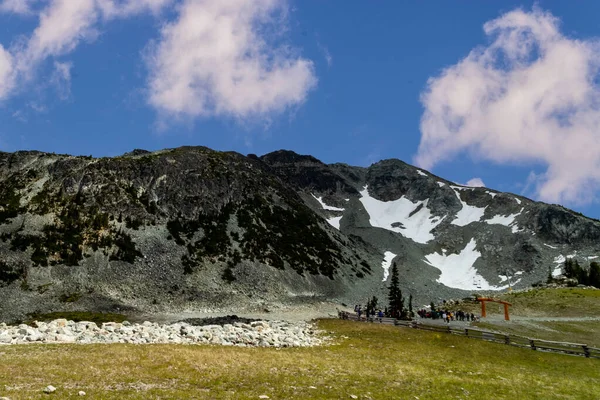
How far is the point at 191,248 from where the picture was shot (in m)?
110

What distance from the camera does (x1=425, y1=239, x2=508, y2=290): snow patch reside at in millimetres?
151625

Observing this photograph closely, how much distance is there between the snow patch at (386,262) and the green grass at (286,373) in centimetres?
10978

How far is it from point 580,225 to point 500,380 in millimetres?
198113

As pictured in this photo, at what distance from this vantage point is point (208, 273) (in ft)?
333

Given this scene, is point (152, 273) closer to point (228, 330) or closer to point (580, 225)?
point (228, 330)

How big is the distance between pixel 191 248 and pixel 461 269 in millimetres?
114859

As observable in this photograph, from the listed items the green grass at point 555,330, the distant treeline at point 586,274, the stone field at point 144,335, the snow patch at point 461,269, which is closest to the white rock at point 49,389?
the stone field at point 144,335

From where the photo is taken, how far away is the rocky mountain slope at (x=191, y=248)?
84938 mm

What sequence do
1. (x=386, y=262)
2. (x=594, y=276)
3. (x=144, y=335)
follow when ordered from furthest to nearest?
(x=386, y=262) → (x=594, y=276) → (x=144, y=335)

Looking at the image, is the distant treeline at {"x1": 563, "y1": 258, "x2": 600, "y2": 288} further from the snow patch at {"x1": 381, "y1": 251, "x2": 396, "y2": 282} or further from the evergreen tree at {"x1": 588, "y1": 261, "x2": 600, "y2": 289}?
the snow patch at {"x1": 381, "y1": 251, "x2": 396, "y2": 282}

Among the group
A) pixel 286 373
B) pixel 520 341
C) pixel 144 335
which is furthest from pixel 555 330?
pixel 144 335

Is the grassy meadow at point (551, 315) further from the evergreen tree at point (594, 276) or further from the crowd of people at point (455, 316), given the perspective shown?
the evergreen tree at point (594, 276)

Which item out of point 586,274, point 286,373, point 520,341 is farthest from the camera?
point 586,274

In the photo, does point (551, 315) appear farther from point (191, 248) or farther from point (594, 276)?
point (191, 248)
